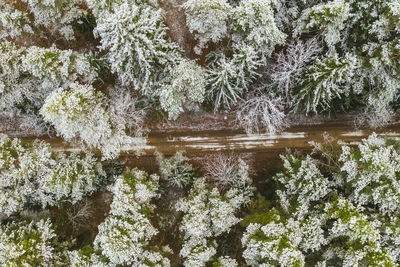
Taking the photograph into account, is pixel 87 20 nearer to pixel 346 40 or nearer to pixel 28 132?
pixel 28 132

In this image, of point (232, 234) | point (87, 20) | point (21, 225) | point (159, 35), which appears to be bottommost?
point (232, 234)

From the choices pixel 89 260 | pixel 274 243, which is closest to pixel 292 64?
pixel 274 243

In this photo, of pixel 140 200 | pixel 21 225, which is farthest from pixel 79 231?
Answer: pixel 140 200

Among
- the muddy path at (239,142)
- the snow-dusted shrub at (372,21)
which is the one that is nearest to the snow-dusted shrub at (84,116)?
the muddy path at (239,142)

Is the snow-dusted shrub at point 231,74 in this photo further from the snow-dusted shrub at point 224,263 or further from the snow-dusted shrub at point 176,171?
the snow-dusted shrub at point 224,263

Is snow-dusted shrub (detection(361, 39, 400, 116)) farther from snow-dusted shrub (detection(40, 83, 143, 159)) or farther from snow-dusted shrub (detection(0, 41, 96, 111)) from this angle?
snow-dusted shrub (detection(0, 41, 96, 111))

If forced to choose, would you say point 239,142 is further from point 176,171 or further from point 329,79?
point 329,79
